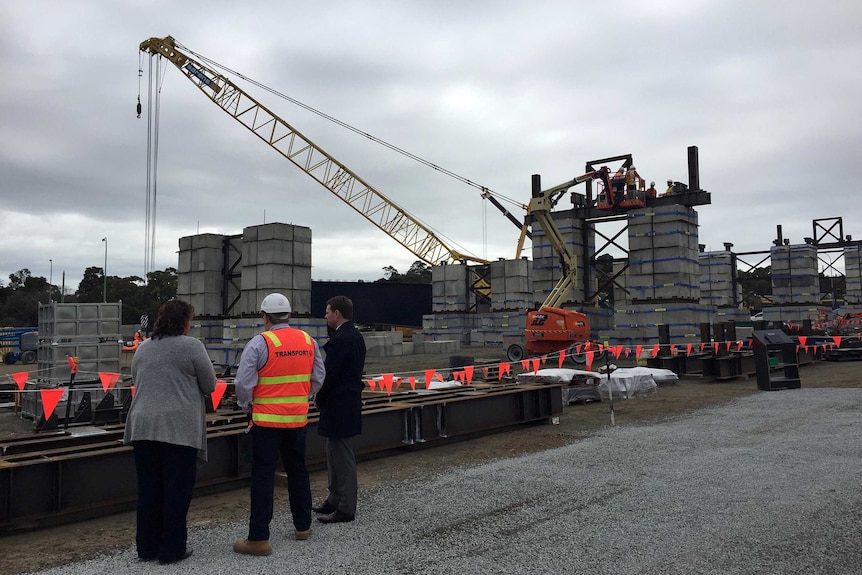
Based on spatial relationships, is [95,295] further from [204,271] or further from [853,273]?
[853,273]

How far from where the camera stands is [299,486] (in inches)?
188

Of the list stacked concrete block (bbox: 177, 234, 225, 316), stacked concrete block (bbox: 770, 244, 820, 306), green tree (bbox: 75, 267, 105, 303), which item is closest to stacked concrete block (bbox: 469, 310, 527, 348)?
stacked concrete block (bbox: 177, 234, 225, 316)

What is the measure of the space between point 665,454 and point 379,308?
47300 millimetres

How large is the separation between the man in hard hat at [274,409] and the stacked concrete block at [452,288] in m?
37.6

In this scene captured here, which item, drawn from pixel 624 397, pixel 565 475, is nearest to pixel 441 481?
pixel 565 475

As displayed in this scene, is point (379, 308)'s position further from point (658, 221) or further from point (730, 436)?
point (730, 436)

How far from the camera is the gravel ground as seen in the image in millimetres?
4254

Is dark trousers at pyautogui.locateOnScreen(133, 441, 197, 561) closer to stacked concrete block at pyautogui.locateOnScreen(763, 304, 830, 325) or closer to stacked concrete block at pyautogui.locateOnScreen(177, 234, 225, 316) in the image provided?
stacked concrete block at pyautogui.locateOnScreen(177, 234, 225, 316)

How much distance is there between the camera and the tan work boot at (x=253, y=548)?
14.7 ft

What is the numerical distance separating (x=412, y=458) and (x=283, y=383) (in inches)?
153

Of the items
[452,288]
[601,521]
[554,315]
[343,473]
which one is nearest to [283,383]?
[343,473]

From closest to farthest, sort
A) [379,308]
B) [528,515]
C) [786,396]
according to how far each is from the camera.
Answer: [528,515]
[786,396]
[379,308]

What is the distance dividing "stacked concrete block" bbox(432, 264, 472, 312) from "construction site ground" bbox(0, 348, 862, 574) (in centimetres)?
2567

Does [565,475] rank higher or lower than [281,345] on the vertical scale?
lower
